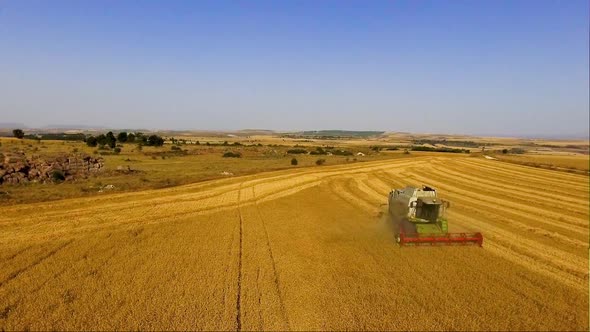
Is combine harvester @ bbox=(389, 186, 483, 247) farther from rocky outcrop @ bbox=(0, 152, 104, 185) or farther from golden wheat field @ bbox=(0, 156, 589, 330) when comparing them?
rocky outcrop @ bbox=(0, 152, 104, 185)

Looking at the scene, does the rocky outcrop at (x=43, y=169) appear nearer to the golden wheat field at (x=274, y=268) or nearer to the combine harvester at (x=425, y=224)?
the golden wheat field at (x=274, y=268)

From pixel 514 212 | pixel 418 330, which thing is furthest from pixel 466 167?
pixel 418 330

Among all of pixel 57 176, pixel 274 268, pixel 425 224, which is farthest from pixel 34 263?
pixel 57 176

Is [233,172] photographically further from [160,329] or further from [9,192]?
[160,329]

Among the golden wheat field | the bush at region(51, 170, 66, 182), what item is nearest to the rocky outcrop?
the bush at region(51, 170, 66, 182)

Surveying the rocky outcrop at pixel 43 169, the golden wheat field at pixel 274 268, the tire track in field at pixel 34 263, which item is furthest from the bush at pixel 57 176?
the tire track in field at pixel 34 263

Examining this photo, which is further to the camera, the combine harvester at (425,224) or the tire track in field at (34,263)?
the combine harvester at (425,224)

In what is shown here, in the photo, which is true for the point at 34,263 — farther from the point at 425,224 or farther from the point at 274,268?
the point at 425,224
